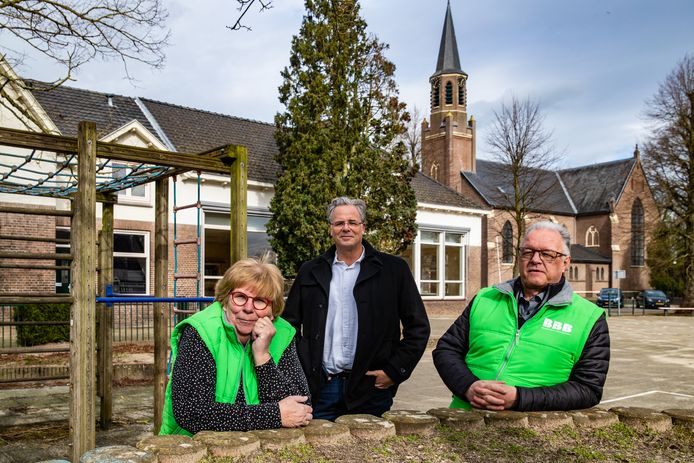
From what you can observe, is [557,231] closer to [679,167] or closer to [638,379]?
[638,379]

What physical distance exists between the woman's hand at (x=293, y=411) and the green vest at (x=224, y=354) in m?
0.13

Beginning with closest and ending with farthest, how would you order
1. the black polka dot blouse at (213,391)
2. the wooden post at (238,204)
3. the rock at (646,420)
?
the black polka dot blouse at (213,391), the rock at (646,420), the wooden post at (238,204)

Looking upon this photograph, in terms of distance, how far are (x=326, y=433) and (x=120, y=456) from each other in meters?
0.92

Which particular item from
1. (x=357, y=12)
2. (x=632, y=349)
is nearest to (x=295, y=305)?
(x=632, y=349)

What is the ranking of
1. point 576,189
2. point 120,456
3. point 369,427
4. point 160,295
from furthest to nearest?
point 576,189 < point 160,295 < point 369,427 < point 120,456

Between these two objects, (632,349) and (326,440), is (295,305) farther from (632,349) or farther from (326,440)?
(632,349)

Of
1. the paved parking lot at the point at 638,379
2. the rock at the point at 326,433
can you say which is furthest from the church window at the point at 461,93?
the rock at the point at 326,433

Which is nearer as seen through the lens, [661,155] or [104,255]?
[104,255]

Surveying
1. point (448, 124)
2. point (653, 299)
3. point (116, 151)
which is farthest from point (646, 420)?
point (448, 124)

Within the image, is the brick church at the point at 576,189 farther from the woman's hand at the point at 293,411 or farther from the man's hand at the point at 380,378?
the woman's hand at the point at 293,411

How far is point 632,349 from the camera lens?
15836mm

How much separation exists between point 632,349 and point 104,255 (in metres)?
13.2

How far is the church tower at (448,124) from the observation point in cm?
5069

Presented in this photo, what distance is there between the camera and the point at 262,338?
2.79m
